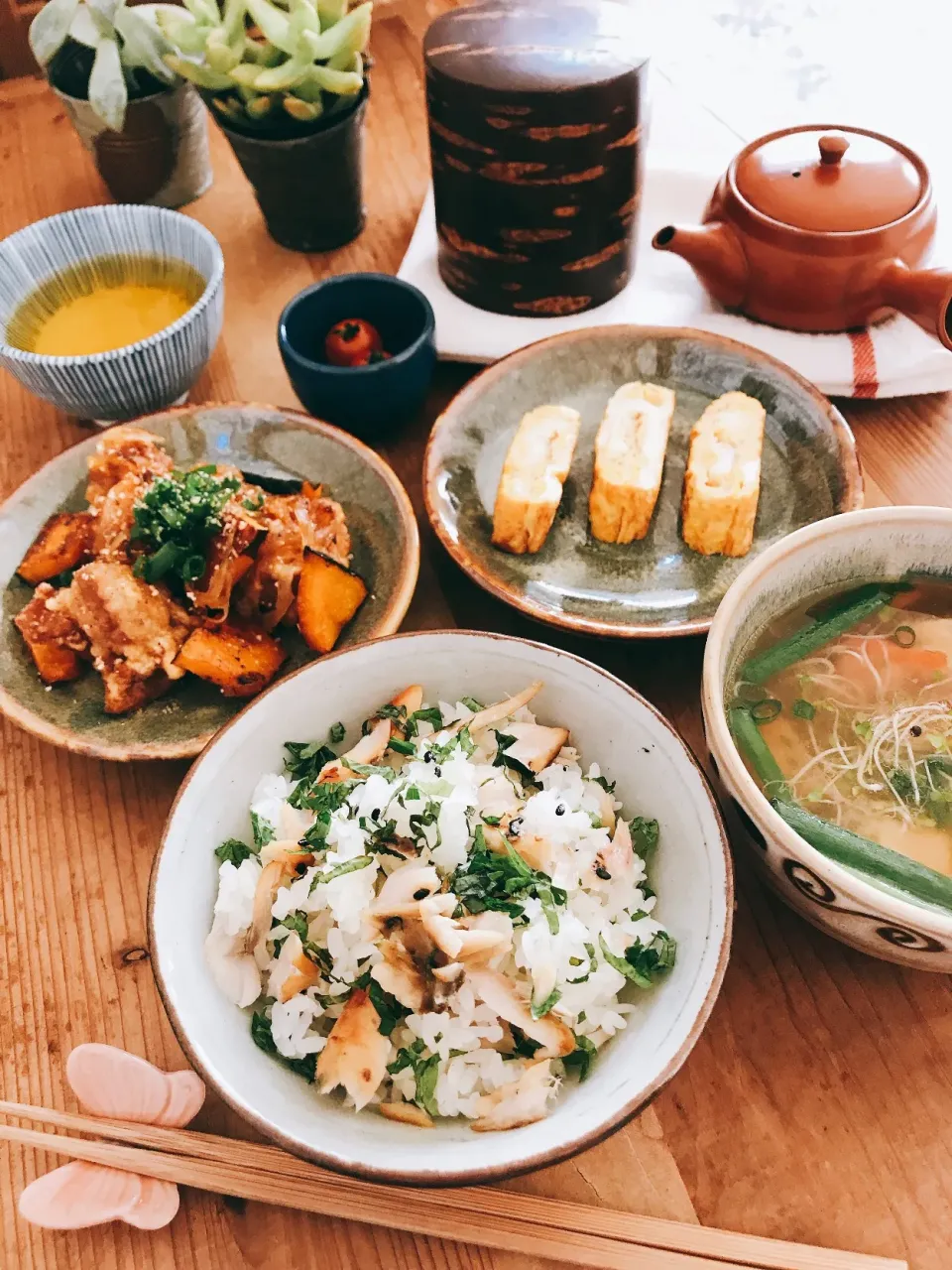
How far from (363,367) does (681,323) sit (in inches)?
25.8

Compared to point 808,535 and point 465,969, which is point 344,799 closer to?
point 465,969

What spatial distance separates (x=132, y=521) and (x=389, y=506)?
1.26ft

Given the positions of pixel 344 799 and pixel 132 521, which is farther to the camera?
pixel 132 521

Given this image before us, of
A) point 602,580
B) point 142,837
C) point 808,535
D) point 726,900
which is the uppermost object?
point 808,535

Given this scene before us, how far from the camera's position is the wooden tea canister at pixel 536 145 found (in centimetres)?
149

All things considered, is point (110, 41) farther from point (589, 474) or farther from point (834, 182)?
point (834, 182)

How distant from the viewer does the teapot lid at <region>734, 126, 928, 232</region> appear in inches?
60.1

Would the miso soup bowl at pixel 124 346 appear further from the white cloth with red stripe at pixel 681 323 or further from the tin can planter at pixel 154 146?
the white cloth with red stripe at pixel 681 323

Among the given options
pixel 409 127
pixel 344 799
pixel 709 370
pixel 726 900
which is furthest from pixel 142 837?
pixel 409 127

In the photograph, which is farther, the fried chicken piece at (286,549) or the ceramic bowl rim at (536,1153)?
the fried chicken piece at (286,549)

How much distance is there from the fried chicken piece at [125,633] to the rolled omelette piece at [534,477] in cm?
52

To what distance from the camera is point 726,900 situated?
0.88 m

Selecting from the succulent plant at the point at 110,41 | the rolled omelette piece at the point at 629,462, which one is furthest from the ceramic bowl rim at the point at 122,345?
the rolled omelette piece at the point at 629,462

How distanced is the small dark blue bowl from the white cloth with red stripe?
11 cm
